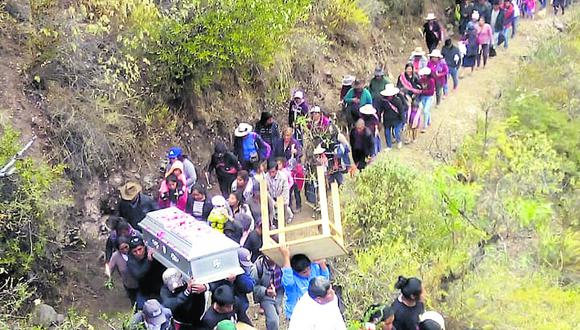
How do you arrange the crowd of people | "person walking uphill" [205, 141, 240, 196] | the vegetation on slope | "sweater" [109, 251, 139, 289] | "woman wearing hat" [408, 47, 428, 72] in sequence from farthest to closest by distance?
"woman wearing hat" [408, 47, 428, 72] → "person walking uphill" [205, 141, 240, 196] → the vegetation on slope → "sweater" [109, 251, 139, 289] → the crowd of people

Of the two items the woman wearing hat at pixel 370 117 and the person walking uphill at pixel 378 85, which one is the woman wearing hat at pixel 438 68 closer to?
the person walking uphill at pixel 378 85

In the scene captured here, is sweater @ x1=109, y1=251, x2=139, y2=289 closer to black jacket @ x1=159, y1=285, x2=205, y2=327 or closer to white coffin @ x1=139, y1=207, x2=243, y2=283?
white coffin @ x1=139, y1=207, x2=243, y2=283

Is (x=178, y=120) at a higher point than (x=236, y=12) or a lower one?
lower

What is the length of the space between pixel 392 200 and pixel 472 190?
1073mm

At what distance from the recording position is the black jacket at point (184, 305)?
22.0ft

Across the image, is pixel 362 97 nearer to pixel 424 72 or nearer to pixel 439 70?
pixel 424 72

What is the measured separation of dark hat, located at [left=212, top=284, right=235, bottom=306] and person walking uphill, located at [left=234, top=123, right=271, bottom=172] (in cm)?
366

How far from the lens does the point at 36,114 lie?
9523 mm

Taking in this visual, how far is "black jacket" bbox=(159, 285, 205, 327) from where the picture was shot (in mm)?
6711

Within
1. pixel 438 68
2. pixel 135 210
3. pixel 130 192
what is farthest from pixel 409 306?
pixel 438 68

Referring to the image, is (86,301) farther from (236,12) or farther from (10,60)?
(236,12)

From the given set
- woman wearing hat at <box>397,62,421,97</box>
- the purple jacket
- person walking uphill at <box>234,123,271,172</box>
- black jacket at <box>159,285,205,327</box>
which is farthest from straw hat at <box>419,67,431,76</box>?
black jacket at <box>159,285,205,327</box>

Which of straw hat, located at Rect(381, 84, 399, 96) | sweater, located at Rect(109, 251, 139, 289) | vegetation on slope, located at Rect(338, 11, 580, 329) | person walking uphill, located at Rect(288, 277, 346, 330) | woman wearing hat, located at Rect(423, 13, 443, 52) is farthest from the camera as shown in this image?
woman wearing hat, located at Rect(423, 13, 443, 52)

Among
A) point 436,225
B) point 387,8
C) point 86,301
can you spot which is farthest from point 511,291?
point 387,8
